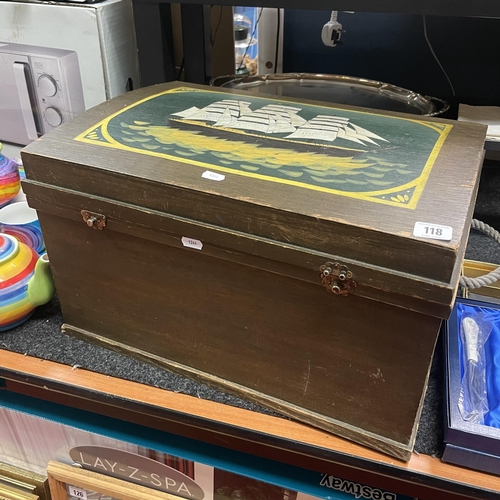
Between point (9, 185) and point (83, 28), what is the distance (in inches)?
8.5

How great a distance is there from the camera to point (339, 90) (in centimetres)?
76

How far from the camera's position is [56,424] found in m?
0.57

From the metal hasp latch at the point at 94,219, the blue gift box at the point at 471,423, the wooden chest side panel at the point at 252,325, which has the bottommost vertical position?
the blue gift box at the point at 471,423

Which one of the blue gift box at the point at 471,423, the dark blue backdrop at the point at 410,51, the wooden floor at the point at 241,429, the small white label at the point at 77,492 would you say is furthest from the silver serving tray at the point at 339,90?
the small white label at the point at 77,492

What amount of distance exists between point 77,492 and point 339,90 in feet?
2.13

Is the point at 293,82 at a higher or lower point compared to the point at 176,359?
higher

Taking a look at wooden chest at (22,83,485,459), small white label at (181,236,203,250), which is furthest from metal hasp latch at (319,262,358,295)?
small white label at (181,236,203,250)

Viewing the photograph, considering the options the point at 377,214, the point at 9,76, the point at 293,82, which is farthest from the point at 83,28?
the point at 377,214

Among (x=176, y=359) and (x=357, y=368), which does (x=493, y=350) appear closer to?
(x=357, y=368)

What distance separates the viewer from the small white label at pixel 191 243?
42 cm

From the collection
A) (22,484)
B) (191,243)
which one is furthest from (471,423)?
(22,484)

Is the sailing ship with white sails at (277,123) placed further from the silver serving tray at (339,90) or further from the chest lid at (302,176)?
the silver serving tray at (339,90)

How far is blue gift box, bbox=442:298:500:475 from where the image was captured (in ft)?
1.32

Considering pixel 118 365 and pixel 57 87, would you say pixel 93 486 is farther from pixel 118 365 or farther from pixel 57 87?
pixel 57 87
